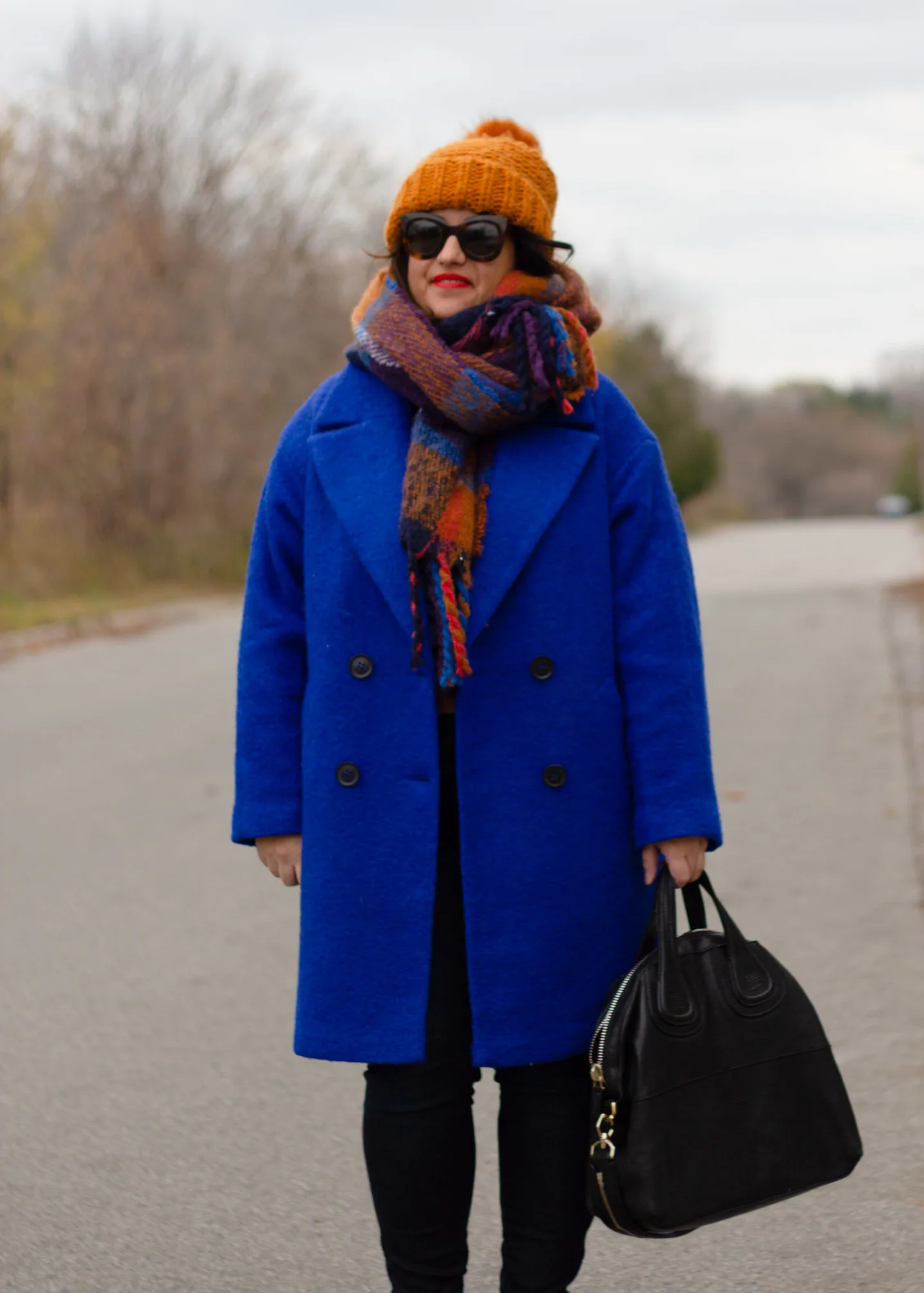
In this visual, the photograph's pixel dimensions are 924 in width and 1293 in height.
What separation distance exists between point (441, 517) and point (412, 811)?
446 mm

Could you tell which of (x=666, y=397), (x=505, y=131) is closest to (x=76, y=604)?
(x=505, y=131)

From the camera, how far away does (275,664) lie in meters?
2.72

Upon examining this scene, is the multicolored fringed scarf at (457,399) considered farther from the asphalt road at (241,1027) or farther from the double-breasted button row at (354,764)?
the asphalt road at (241,1027)

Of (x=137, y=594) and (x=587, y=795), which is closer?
(x=587, y=795)

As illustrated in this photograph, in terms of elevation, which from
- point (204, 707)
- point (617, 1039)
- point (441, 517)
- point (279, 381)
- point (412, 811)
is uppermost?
point (279, 381)

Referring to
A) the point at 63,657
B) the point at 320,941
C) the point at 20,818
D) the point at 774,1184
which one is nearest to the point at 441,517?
the point at 320,941

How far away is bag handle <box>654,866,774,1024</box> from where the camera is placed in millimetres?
2506

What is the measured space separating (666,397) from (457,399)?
188 ft

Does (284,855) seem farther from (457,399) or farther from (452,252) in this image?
(452,252)

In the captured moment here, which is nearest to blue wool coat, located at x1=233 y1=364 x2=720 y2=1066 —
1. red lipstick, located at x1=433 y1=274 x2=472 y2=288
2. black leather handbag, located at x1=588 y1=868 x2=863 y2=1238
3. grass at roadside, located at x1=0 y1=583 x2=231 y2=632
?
black leather handbag, located at x1=588 y1=868 x2=863 y2=1238

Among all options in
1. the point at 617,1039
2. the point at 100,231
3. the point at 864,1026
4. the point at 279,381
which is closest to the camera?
the point at 617,1039

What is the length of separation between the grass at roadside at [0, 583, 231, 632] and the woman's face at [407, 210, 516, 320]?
1450 centimetres

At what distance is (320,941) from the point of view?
2686 millimetres

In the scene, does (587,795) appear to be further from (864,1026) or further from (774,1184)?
(864,1026)
